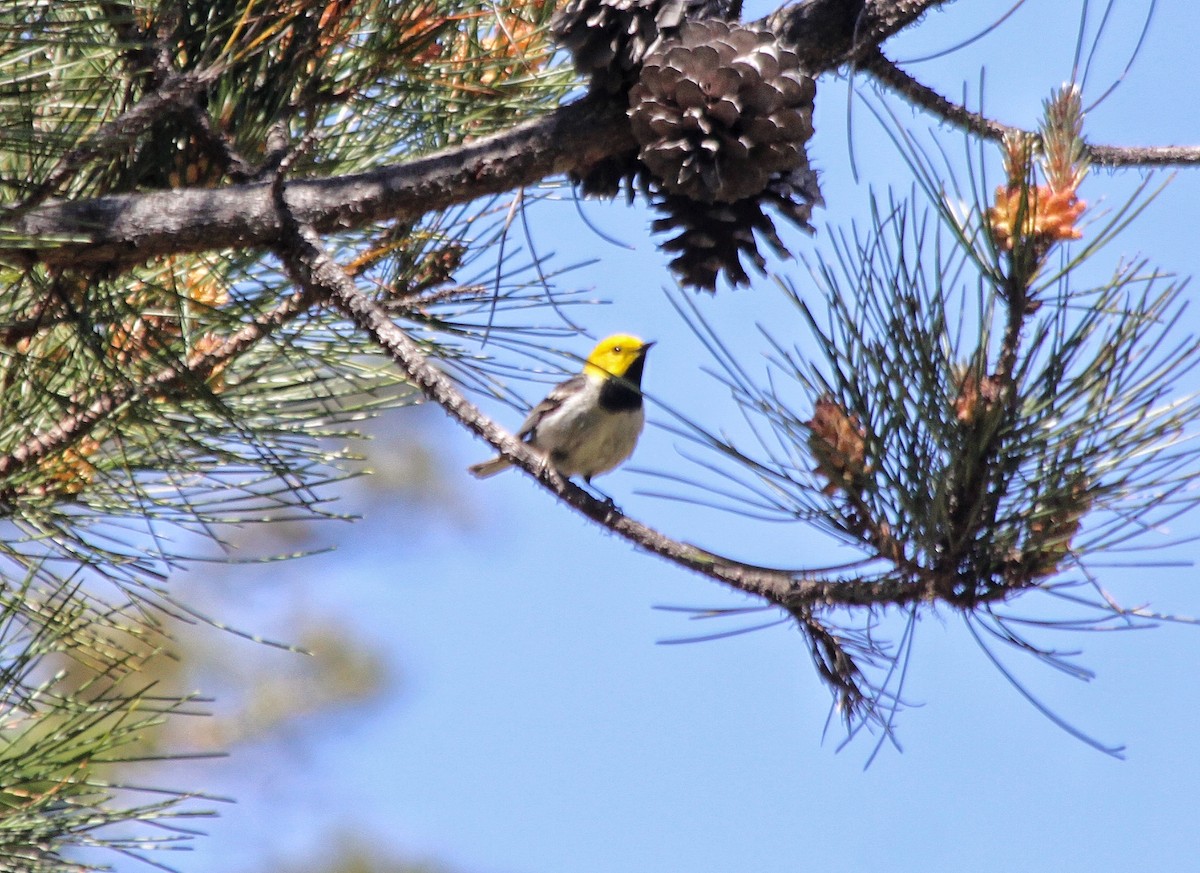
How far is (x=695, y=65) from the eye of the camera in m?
1.49

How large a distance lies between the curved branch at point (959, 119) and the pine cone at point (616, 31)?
0.87ft

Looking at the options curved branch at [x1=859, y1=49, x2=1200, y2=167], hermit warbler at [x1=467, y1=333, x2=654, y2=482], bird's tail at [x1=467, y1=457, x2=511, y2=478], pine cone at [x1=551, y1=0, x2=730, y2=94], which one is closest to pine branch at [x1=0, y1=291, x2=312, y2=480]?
pine cone at [x1=551, y1=0, x2=730, y2=94]

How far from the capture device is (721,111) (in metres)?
1.47

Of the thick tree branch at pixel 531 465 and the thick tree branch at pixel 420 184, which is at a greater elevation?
the thick tree branch at pixel 420 184

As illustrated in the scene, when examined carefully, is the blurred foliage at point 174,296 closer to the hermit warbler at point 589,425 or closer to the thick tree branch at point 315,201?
the thick tree branch at point 315,201

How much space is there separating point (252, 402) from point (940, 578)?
1254 mm

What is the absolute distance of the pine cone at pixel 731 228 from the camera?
1590 millimetres

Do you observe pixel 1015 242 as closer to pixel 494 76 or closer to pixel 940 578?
pixel 940 578

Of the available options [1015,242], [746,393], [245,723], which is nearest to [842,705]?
[746,393]

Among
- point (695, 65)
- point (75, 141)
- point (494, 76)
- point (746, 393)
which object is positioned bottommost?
point (746, 393)

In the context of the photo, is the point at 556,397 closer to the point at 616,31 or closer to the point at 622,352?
the point at 622,352

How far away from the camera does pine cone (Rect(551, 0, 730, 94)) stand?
157 cm

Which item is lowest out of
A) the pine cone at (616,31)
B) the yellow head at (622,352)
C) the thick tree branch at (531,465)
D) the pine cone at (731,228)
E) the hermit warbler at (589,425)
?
the thick tree branch at (531,465)

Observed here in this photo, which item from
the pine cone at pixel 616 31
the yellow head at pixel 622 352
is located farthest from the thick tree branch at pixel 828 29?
the yellow head at pixel 622 352
